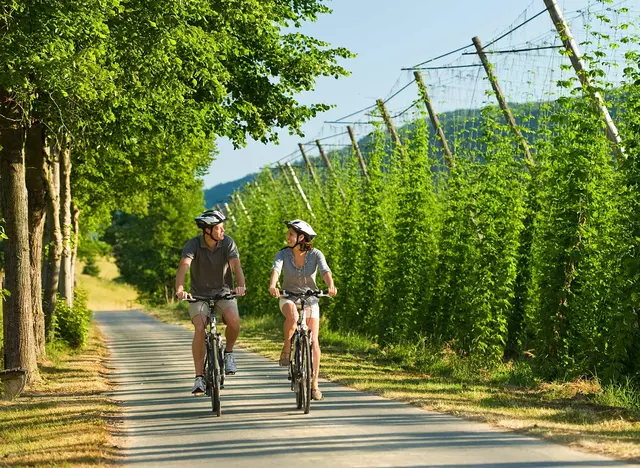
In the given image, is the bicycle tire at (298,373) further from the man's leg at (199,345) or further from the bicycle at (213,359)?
the man's leg at (199,345)

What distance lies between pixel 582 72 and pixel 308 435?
6583 mm

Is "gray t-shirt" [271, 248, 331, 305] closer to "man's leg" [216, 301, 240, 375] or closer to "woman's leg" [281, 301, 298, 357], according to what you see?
"woman's leg" [281, 301, 298, 357]

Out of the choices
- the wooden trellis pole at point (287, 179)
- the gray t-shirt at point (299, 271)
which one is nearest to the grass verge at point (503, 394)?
the gray t-shirt at point (299, 271)

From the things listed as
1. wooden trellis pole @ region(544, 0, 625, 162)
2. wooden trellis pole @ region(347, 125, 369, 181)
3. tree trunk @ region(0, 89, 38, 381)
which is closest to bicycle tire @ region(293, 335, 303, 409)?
wooden trellis pole @ region(544, 0, 625, 162)

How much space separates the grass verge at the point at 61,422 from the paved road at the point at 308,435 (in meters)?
0.31

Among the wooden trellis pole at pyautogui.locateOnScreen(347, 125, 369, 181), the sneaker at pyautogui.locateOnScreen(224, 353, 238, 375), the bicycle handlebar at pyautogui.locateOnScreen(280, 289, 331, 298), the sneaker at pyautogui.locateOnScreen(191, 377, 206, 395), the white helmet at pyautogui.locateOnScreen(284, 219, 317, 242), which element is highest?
the wooden trellis pole at pyautogui.locateOnScreen(347, 125, 369, 181)

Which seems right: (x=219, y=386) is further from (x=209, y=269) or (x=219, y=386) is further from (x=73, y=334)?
(x=73, y=334)

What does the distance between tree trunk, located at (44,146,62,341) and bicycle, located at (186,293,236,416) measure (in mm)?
14019

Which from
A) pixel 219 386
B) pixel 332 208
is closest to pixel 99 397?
pixel 219 386

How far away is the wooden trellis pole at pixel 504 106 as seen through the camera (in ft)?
60.0

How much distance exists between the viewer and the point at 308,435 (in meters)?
11.1

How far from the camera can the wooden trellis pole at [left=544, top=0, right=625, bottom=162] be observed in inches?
595

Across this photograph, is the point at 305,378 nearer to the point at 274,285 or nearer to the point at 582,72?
the point at 274,285

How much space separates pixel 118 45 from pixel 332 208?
17.0 metres
